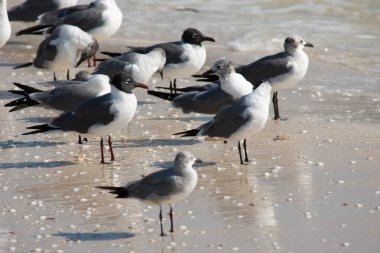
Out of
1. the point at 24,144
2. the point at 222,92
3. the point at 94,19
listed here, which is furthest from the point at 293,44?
the point at 94,19

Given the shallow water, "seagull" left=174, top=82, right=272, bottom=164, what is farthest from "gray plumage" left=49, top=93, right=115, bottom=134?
the shallow water

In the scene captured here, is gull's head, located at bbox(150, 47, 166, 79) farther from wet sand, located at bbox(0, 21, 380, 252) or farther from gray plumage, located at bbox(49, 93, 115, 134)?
gray plumage, located at bbox(49, 93, 115, 134)

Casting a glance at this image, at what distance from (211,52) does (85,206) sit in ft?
22.1

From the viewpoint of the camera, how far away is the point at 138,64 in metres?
10.4

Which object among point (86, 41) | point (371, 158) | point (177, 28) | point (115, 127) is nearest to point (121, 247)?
point (115, 127)

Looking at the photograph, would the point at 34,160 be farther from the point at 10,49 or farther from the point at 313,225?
the point at 10,49

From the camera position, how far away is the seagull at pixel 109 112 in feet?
27.2

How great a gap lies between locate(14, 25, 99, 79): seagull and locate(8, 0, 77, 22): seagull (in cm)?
342

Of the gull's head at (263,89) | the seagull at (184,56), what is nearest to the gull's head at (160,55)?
the seagull at (184,56)

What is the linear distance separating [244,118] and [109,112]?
3.57ft

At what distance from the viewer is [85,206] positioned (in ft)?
23.4

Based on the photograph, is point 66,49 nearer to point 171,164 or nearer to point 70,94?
point 70,94

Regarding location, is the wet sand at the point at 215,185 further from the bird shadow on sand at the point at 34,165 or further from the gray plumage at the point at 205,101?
the gray plumage at the point at 205,101

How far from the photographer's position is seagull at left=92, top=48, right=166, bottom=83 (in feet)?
33.8
